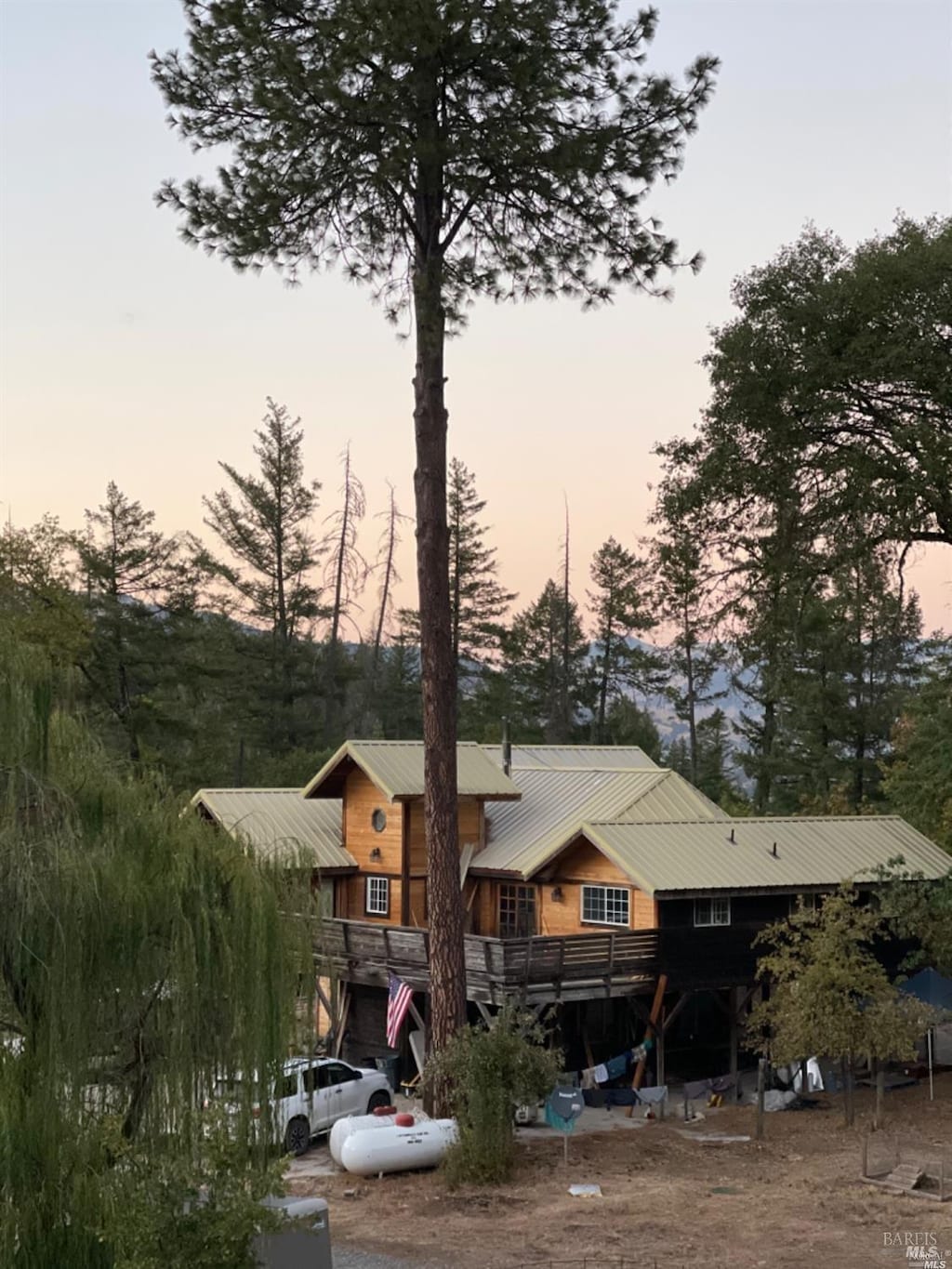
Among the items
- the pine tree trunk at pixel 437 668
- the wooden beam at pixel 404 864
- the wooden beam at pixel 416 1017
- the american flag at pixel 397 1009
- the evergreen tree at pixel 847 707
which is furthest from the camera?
the evergreen tree at pixel 847 707

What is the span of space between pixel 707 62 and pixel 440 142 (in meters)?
3.84

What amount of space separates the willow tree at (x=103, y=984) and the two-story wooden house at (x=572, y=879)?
1087cm

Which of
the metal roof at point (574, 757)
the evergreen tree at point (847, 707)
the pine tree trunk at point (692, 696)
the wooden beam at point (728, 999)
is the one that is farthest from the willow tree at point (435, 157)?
the pine tree trunk at point (692, 696)

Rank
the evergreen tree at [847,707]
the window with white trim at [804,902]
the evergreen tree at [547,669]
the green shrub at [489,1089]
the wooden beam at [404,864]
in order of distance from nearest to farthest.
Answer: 1. the green shrub at [489,1089]
2. the window with white trim at [804,902]
3. the wooden beam at [404,864]
4. the evergreen tree at [847,707]
5. the evergreen tree at [547,669]

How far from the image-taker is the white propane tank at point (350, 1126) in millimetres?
19406

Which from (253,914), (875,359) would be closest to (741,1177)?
(253,914)

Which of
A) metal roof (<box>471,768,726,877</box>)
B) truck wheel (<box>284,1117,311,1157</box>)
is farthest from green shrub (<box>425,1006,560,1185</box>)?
metal roof (<box>471,768,726,877</box>)

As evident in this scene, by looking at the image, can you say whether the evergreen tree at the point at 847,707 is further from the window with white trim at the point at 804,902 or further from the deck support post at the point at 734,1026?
the deck support post at the point at 734,1026

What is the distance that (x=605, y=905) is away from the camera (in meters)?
26.3

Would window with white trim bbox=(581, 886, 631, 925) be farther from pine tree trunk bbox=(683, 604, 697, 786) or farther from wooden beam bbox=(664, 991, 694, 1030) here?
pine tree trunk bbox=(683, 604, 697, 786)

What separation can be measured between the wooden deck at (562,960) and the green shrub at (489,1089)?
12.1ft

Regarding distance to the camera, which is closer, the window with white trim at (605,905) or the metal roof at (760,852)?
the metal roof at (760,852)

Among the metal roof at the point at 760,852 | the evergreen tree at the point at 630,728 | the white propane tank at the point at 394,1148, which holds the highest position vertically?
the evergreen tree at the point at 630,728

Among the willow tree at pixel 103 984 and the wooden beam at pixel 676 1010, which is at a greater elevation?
the willow tree at pixel 103 984
